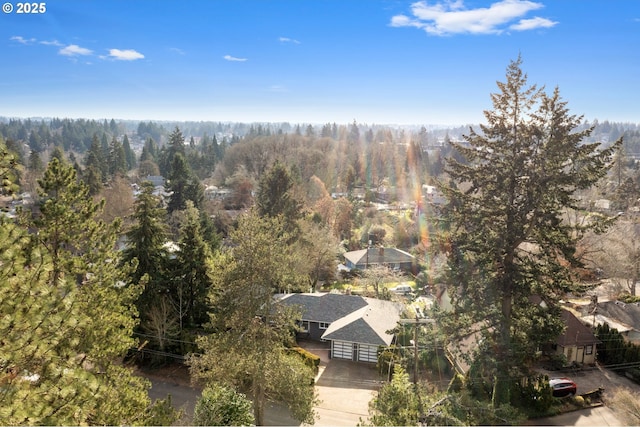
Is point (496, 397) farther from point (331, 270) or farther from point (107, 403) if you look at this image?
point (331, 270)

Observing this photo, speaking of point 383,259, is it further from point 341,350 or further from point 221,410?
point 221,410

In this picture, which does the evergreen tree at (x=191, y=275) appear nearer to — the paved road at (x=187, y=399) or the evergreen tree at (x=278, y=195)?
the paved road at (x=187, y=399)

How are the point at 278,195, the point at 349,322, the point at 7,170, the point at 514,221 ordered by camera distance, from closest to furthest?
the point at 7,170
the point at 514,221
the point at 349,322
the point at 278,195

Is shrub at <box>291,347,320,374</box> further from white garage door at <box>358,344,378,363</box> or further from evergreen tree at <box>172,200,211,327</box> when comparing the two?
evergreen tree at <box>172,200,211,327</box>

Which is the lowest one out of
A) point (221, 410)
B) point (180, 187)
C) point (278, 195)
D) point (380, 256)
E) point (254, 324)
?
point (380, 256)

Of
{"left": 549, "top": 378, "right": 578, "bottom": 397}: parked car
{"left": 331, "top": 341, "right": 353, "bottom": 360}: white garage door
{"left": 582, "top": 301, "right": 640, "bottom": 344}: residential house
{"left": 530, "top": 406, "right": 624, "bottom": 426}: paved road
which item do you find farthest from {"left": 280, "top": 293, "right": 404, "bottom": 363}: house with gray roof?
{"left": 582, "top": 301, "right": 640, "bottom": 344}: residential house

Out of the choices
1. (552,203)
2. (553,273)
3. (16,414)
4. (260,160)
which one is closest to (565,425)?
(553,273)

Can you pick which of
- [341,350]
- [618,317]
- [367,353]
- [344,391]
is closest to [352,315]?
[341,350]
